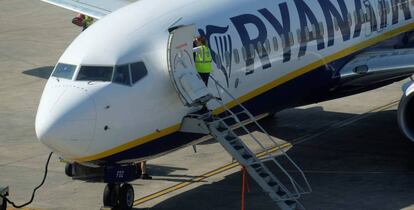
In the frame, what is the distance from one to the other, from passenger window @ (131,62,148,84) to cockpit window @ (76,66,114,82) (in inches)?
18.6

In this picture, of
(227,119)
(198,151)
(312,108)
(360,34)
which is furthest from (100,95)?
(312,108)

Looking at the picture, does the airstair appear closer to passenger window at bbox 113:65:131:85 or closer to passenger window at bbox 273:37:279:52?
passenger window at bbox 113:65:131:85

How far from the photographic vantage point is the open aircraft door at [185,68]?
75.6 feet

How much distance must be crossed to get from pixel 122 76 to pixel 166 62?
1028mm

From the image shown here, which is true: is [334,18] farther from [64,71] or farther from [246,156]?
[64,71]

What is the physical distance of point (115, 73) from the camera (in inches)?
896

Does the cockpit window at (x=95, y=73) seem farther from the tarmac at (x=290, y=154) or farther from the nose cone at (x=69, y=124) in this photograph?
the tarmac at (x=290, y=154)

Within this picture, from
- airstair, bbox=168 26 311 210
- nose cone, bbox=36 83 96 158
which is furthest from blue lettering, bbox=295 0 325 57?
nose cone, bbox=36 83 96 158

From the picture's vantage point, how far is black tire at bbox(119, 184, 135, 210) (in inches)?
933

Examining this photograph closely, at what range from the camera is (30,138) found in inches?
1216

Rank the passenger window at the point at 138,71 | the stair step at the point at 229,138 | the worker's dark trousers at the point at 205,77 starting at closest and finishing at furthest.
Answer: the passenger window at the point at 138,71 < the stair step at the point at 229,138 < the worker's dark trousers at the point at 205,77

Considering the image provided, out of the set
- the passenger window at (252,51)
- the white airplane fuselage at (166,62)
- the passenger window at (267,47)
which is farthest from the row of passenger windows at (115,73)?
→ the passenger window at (267,47)

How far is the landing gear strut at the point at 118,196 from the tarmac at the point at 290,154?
3.03 ft

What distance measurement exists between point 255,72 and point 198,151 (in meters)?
4.52
